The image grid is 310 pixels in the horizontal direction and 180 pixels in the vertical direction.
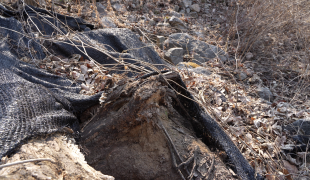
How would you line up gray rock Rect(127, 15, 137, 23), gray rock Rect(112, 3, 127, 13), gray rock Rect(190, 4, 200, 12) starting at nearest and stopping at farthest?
gray rock Rect(127, 15, 137, 23), gray rock Rect(112, 3, 127, 13), gray rock Rect(190, 4, 200, 12)

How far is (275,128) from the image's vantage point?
2.75 meters

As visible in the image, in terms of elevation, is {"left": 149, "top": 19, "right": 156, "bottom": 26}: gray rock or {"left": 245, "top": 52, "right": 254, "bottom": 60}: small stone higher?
{"left": 149, "top": 19, "right": 156, "bottom": 26}: gray rock

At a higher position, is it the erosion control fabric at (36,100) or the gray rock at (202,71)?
the erosion control fabric at (36,100)

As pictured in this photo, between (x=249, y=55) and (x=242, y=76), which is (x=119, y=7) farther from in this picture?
(x=242, y=76)

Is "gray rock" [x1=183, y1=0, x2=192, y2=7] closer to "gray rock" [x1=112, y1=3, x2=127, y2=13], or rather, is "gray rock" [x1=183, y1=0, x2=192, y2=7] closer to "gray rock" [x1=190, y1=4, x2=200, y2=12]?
"gray rock" [x1=190, y1=4, x2=200, y2=12]

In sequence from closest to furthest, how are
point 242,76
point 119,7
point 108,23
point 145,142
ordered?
point 145,142 < point 242,76 < point 108,23 < point 119,7

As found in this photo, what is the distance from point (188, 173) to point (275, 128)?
1.84m

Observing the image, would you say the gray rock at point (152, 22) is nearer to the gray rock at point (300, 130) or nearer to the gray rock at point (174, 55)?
the gray rock at point (174, 55)

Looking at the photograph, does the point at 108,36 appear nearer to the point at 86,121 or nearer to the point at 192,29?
the point at 86,121

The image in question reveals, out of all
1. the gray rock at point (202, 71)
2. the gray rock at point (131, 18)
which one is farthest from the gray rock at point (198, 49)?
the gray rock at point (131, 18)

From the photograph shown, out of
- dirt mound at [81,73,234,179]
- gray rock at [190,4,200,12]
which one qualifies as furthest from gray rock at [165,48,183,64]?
gray rock at [190,4,200,12]

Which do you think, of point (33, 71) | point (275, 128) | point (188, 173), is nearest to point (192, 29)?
point (275, 128)

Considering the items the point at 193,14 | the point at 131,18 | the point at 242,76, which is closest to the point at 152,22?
the point at 131,18

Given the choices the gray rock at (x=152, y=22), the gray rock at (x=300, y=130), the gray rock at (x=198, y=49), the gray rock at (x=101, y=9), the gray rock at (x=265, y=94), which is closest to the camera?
the gray rock at (x=300, y=130)
